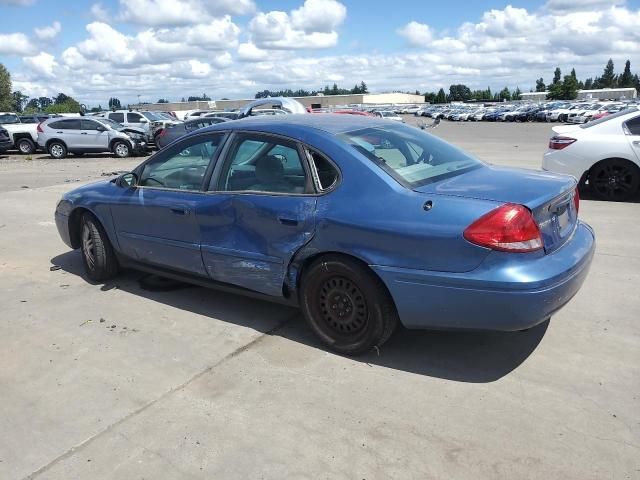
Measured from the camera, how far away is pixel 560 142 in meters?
8.86

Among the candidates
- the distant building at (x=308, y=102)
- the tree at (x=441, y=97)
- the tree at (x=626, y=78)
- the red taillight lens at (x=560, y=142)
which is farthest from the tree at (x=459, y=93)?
the red taillight lens at (x=560, y=142)

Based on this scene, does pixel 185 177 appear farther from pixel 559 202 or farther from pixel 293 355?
pixel 559 202

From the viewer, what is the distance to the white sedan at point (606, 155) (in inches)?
332

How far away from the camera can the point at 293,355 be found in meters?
3.83

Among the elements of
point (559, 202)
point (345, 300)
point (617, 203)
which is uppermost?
point (559, 202)

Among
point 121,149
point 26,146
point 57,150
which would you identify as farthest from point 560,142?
point 26,146

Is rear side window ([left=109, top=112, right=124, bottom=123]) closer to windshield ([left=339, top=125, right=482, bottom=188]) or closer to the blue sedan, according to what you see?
the blue sedan

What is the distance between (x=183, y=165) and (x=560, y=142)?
21.5 ft

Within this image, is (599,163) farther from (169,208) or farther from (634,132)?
(169,208)

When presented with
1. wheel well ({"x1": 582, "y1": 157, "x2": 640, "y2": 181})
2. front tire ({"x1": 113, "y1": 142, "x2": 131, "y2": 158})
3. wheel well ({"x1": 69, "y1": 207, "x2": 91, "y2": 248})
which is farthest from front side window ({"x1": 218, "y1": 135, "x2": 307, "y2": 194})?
front tire ({"x1": 113, "y1": 142, "x2": 131, "y2": 158})

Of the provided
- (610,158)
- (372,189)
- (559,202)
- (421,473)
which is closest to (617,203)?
(610,158)

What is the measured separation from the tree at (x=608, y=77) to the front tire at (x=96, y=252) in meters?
182

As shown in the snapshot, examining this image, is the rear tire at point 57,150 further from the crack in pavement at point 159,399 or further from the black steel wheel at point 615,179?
the crack in pavement at point 159,399

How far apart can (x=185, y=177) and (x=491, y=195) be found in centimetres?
243
